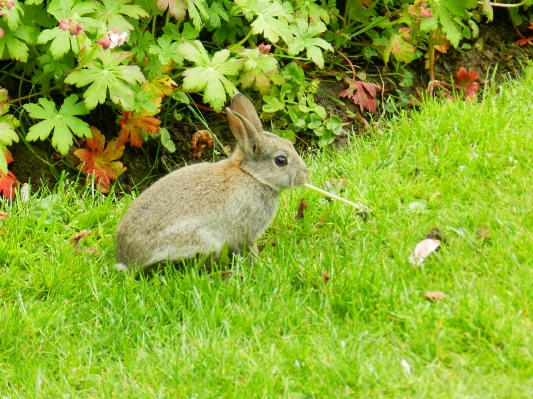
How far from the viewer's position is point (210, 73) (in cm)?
557

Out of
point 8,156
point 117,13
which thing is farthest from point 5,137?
point 117,13

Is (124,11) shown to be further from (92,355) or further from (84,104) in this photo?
(92,355)

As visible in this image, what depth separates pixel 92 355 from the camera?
4.02m

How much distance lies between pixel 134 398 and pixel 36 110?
253 centimetres

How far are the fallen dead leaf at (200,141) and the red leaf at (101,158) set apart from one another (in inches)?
23.0

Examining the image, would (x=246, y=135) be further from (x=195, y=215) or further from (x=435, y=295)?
(x=435, y=295)

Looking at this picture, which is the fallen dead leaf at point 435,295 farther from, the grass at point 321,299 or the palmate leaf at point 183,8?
the palmate leaf at point 183,8

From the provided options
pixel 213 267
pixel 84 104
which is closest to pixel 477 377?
pixel 213 267

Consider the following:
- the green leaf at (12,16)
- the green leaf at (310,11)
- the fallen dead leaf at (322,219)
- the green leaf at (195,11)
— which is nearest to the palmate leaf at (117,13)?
the green leaf at (195,11)

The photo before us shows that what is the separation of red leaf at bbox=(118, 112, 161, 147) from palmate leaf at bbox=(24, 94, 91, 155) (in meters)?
0.40

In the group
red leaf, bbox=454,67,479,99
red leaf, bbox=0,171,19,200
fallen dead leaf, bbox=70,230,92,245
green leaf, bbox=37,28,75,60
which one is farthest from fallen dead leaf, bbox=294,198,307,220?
red leaf, bbox=454,67,479,99

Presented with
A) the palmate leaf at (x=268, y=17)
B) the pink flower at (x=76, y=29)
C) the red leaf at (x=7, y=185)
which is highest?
the pink flower at (x=76, y=29)

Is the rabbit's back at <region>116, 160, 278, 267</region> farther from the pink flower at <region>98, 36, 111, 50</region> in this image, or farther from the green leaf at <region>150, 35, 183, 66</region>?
the green leaf at <region>150, 35, 183, 66</region>

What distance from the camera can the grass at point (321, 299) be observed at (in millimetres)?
3549
